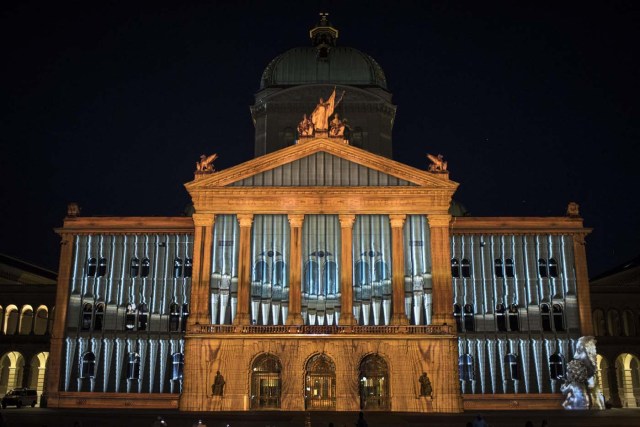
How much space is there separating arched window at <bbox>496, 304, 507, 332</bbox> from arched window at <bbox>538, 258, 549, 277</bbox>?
181 inches

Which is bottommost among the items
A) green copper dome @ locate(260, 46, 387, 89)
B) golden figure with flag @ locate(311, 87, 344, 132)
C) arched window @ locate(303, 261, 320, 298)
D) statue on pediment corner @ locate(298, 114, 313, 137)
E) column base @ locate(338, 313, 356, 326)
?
column base @ locate(338, 313, 356, 326)

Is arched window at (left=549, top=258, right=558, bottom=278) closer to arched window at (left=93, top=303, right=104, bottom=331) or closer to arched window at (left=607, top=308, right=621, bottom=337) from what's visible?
arched window at (left=607, top=308, right=621, bottom=337)

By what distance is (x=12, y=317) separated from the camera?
76.7m

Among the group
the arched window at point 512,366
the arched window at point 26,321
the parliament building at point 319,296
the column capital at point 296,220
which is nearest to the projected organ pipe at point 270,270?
the parliament building at point 319,296

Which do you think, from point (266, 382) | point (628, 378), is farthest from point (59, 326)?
point (628, 378)

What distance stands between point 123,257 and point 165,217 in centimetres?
514

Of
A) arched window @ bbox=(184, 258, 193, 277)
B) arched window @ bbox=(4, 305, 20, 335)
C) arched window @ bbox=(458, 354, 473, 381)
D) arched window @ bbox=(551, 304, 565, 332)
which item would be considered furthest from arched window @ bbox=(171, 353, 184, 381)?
arched window @ bbox=(551, 304, 565, 332)

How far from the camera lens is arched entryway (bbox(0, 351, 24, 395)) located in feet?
252

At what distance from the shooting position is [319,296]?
5944 cm

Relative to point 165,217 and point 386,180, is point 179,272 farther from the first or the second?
point 386,180

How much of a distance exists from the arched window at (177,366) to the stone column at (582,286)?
112 feet

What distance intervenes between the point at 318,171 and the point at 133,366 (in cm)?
2313

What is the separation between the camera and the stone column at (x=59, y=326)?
6119 centimetres

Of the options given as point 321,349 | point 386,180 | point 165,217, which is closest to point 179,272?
point 165,217
